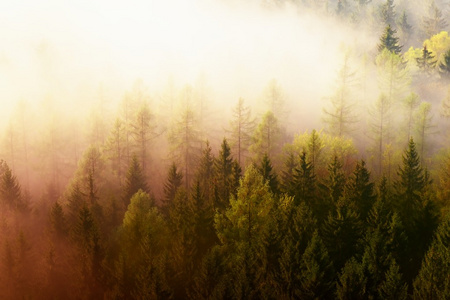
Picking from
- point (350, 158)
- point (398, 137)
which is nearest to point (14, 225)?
point (350, 158)

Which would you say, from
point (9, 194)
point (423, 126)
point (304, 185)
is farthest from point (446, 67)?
point (9, 194)

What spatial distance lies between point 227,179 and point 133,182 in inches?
525

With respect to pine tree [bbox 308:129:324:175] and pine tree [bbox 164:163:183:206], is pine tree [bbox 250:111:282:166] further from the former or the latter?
pine tree [bbox 164:163:183:206]

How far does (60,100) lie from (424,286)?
88.7m

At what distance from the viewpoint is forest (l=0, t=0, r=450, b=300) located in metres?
35.1

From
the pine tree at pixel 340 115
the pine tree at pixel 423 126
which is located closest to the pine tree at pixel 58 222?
the pine tree at pixel 340 115

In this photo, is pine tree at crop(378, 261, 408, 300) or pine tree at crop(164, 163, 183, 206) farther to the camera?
pine tree at crop(164, 163, 183, 206)

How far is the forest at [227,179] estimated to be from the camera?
3509 cm

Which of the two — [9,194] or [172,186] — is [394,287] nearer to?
[172,186]

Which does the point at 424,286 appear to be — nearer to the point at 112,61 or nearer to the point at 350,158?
the point at 350,158

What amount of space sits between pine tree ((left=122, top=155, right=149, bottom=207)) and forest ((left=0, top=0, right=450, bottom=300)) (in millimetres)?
275

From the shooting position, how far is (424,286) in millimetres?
30953

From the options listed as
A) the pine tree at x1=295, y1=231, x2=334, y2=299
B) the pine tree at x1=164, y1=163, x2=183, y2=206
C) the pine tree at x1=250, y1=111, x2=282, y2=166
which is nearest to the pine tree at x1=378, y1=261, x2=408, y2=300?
the pine tree at x1=295, y1=231, x2=334, y2=299

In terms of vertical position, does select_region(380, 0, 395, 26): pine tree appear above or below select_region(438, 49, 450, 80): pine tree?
above
